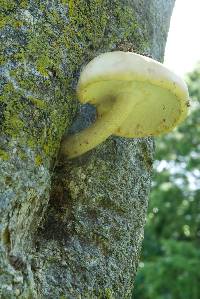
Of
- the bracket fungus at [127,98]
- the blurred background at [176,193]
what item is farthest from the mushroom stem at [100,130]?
the blurred background at [176,193]

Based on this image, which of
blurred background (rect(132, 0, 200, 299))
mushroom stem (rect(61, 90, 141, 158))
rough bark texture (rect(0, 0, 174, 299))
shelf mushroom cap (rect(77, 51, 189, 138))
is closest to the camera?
rough bark texture (rect(0, 0, 174, 299))

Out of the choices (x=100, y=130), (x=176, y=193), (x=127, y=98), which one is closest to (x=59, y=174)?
(x=100, y=130)

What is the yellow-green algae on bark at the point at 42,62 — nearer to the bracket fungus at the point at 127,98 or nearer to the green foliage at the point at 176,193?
the bracket fungus at the point at 127,98

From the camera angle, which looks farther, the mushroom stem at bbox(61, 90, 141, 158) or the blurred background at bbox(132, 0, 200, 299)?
the blurred background at bbox(132, 0, 200, 299)

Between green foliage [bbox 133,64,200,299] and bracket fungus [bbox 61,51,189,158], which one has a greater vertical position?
green foliage [bbox 133,64,200,299]

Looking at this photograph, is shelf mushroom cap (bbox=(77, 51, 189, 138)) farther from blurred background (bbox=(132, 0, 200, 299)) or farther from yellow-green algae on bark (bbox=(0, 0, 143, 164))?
blurred background (bbox=(132, 0, 200, 299))

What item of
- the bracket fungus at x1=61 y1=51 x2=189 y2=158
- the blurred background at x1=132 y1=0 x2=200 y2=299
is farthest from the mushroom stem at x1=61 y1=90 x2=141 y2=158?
the blurred background at x1=132 y1=0 x2=200 y2=299
